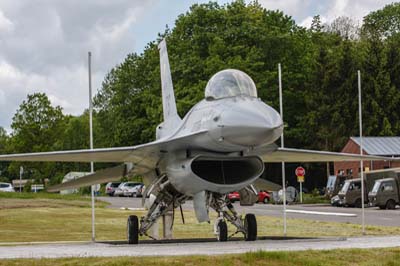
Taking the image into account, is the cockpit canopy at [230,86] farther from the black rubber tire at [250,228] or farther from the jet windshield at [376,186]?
the jet windshield at [376,186]

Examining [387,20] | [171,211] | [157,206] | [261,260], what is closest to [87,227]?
[171,211]

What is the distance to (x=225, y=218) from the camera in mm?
17062

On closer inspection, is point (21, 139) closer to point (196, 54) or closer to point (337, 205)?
point (196, 54)

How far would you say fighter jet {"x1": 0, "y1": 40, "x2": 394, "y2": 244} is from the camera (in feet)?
48.3

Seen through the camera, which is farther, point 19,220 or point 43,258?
point 19,220

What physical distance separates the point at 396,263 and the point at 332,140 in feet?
187

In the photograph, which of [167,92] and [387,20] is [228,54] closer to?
[387,20]

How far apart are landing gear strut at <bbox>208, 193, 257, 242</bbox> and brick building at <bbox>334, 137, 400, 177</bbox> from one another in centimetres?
3973

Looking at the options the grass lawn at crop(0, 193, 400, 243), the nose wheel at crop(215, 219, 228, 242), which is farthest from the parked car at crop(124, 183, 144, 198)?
the nose wheel at crop(215, 219, 228, 242)

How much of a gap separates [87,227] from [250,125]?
18753 millimetres

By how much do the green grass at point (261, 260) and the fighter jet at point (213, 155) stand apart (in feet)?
10.1

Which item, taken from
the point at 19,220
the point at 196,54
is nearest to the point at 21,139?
the point at 196,54

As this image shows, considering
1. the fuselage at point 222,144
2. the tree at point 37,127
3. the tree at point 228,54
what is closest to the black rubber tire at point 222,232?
the fuselage at point 222,144

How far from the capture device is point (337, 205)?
170 ft
